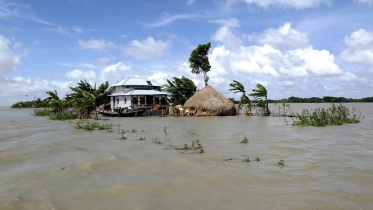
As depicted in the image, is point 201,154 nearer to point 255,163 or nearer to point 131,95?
point 255,163

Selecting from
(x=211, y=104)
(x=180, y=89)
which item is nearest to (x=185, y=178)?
(x=211, y=104)

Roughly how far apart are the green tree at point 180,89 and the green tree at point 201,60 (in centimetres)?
193

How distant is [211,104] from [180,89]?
845 cm

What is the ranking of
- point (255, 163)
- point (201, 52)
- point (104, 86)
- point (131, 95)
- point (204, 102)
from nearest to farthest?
point (255, 163)
point (204, 102)
point (131, 95)
point (201, 52)
point (104, 86)

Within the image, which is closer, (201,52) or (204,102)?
(204,102)

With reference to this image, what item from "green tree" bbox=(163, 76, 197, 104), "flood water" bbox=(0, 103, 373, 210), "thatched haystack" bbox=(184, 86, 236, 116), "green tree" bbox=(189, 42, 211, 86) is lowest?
"flood water" bbox=(0, 103, 373, 210)

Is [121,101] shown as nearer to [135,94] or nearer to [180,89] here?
[135,94]

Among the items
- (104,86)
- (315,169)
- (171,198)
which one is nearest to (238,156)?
(315,169)

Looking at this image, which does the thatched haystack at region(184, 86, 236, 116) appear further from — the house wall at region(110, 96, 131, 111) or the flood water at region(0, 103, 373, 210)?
the flood water at region(0, 103, 373, 210)

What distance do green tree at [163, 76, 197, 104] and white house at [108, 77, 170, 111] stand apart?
972 millimetres

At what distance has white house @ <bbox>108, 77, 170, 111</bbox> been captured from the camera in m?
28.5

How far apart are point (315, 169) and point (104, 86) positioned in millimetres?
31748

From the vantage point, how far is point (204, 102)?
23.9 meters

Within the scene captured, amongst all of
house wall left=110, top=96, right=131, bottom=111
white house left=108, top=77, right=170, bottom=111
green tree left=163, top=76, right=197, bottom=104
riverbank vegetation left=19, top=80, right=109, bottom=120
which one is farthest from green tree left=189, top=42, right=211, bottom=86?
riverbank vegetation left=19, top=80, right=109, bottom=120
